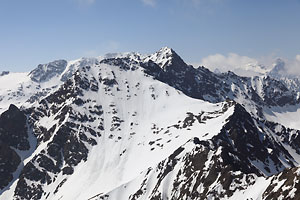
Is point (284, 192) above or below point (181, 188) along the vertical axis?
below

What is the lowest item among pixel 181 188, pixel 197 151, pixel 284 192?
pixel 284 192

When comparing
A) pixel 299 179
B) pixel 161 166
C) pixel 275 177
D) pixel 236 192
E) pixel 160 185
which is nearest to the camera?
pixel 299 179

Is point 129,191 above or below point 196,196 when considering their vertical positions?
above

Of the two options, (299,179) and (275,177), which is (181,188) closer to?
(275,177)

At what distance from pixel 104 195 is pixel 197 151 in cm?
5851

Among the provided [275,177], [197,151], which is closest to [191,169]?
[197,151]

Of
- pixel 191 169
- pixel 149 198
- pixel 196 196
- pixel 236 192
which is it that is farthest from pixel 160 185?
pixel 236 192

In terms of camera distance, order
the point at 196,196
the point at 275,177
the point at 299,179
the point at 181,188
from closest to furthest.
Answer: the point at 299,179 → the point at 275,177 → the point at 196,196 → the point at 181,188

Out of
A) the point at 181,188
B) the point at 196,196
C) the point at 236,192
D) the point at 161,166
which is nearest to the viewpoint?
the point at 236,192

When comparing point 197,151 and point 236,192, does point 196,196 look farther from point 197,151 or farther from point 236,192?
Answer: point 197,151

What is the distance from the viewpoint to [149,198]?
173375mm

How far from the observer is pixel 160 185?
6796 inches

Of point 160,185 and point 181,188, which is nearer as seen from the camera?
point 181,188

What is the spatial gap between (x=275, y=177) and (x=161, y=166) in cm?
8208
